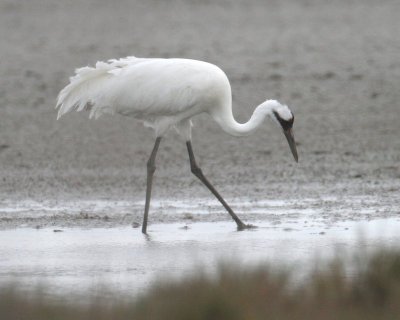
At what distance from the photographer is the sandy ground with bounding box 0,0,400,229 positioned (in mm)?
11148

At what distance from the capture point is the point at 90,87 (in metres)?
10.5

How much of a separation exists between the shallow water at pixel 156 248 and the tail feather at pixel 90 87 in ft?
4.05

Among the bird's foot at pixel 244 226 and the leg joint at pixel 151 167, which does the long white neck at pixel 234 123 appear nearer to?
the leg joint at pixel 151 167

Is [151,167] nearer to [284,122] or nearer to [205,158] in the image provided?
[284,122]

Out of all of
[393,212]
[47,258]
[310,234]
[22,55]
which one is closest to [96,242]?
[47,258]

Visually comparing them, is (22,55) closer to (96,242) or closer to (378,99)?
(378,99)

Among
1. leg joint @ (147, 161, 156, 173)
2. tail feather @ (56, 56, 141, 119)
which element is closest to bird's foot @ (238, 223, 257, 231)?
leg joint @ (147, 161, 156, 173)

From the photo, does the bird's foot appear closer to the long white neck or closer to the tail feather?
the long white neck

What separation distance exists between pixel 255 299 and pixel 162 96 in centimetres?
438

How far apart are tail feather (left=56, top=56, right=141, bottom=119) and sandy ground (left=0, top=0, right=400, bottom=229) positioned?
88cm

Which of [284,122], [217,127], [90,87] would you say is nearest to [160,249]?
[284,122]

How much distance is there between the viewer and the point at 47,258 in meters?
8.46

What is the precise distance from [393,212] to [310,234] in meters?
1.08

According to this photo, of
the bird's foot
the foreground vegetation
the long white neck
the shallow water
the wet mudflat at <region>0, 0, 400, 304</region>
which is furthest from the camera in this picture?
the long white neck
